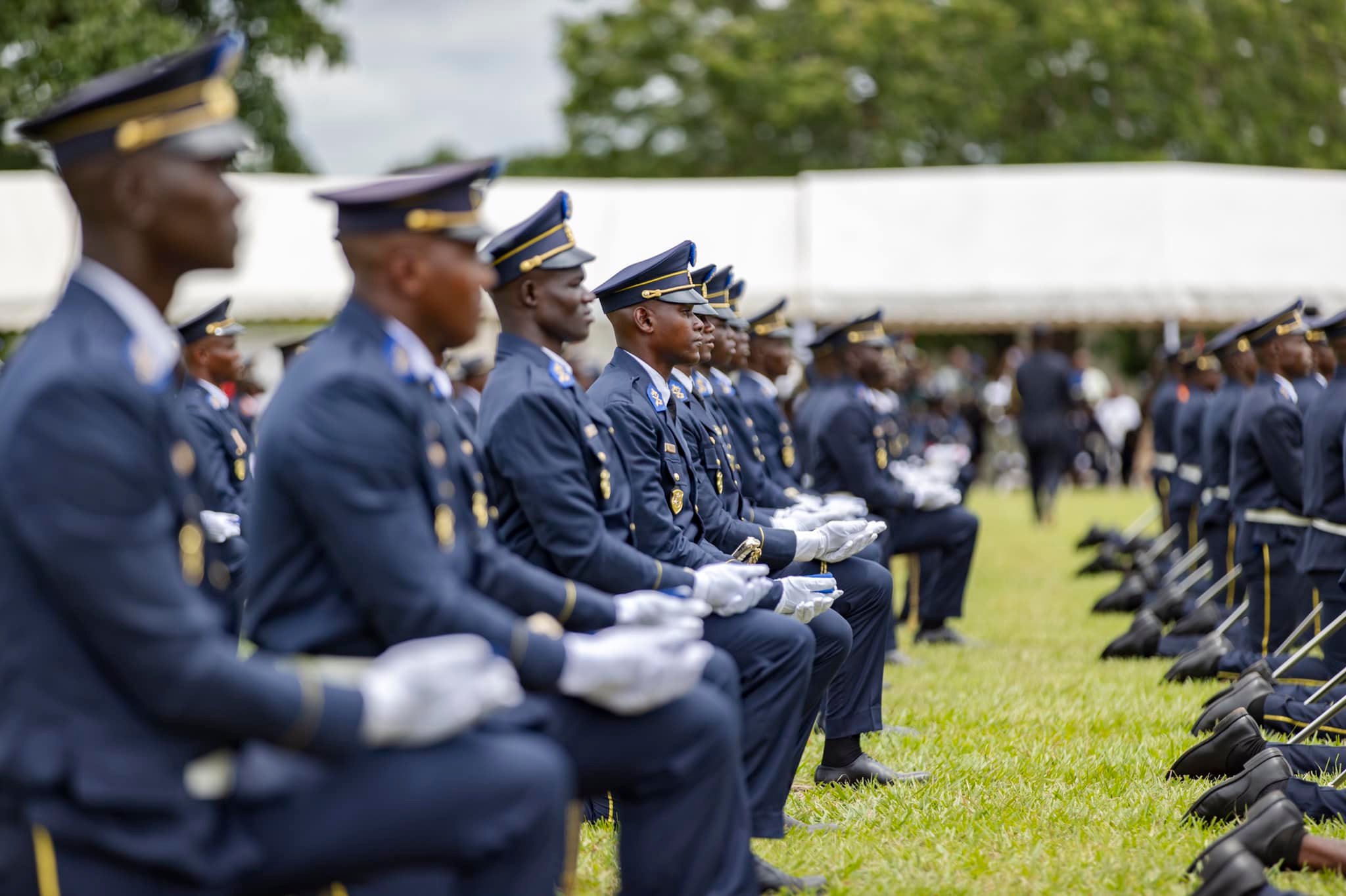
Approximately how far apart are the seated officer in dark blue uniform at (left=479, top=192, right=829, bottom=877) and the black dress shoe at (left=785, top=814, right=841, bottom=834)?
0.41 m

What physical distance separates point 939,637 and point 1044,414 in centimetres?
948

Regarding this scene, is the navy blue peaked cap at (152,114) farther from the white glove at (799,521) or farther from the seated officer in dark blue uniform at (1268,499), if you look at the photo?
the seated officer in dark blue uniform at (1268,499)

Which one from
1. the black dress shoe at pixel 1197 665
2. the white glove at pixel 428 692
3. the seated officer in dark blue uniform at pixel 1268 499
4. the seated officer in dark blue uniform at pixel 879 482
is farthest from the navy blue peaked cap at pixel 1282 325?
the white glove at pixel 428 692

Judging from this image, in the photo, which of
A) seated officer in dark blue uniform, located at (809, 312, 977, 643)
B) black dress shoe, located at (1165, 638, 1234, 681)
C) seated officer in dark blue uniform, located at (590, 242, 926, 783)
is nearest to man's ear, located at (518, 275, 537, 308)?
seated officer in dark blue uniform, located at (590, 242, 926, 783)

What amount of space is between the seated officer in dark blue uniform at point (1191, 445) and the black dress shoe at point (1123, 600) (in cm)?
71

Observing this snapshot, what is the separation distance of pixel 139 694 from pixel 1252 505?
742cm

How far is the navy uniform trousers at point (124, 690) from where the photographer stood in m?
2.46

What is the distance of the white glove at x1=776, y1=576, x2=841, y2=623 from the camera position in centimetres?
495

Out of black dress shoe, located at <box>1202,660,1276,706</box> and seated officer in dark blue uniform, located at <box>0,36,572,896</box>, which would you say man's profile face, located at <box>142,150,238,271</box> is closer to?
seated officer in dark blue uniform, located at <box>0,36,572,896</box>

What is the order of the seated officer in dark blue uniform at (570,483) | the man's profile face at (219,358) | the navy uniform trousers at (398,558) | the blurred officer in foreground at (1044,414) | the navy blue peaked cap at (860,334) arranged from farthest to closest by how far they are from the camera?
the blurred officer in foreground at (1044,414), the navy blue peaked cap at (860,334), the man's profile face at (219,358), the seated officer in dark blue uniform at (570,483), the navy uniform trousers at (398,558)

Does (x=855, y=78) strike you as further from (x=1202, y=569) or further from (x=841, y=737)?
(x=841, y=737)

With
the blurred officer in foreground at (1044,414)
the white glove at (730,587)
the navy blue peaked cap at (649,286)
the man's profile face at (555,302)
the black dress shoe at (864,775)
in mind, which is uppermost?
the man's profile face at (555,302)

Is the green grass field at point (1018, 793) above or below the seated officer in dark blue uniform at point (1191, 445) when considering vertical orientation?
above

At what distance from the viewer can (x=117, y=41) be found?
76.4 ft
